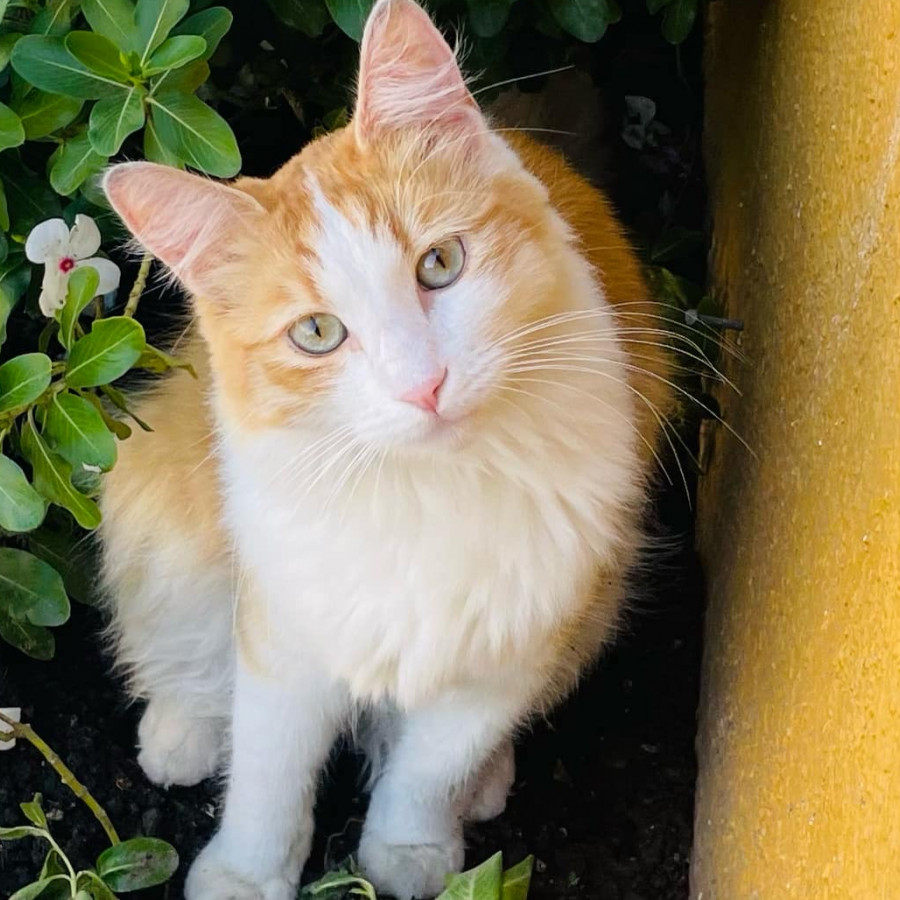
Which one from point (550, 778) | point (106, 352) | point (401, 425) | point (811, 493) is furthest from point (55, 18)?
point (550, 778)

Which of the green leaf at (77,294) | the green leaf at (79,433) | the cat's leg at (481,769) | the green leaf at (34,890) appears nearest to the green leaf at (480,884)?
the cat's leg at (481,769)

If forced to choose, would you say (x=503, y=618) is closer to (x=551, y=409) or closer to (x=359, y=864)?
(x=551, y=409)

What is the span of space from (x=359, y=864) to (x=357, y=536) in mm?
575

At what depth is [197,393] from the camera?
1442 mm

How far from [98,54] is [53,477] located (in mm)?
429

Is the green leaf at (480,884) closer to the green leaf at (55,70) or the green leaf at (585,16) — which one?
the green leaf at (55,70)

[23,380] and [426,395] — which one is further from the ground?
[426,395]

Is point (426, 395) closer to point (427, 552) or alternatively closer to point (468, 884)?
point (427, 552)

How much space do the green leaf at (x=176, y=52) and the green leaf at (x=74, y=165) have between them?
14 centimetres

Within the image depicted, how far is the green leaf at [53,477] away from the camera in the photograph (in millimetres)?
1206

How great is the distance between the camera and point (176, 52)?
112cm

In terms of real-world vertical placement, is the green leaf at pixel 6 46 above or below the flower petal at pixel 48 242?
above

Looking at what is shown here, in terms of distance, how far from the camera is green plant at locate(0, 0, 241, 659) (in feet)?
3.79

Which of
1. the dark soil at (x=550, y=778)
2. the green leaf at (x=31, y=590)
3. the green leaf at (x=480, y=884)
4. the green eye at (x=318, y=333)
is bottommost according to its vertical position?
the dark soil at (x=550, y=778)
